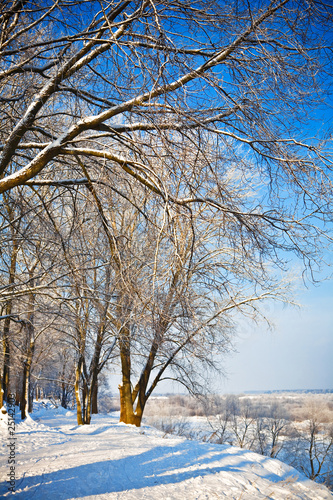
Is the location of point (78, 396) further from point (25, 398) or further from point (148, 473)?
point (148, 473)

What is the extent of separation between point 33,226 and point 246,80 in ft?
17.6

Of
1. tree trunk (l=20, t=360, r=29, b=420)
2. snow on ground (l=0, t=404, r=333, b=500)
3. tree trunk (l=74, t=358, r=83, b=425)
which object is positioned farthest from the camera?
tree trunk (l=20, t=360, r=29, b=420)

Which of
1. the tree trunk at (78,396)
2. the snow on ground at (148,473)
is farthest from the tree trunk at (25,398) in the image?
the snow on ground at (148,473)

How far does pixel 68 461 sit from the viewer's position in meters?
5.21

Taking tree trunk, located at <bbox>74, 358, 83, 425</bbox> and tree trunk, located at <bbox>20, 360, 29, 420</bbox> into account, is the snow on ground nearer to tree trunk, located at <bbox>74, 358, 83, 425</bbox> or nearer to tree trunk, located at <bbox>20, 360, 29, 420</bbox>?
tree trunk, located at <bbox>74, 358, 83, 425</bbox>

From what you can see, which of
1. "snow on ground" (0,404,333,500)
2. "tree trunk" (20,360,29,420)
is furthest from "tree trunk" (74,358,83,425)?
"snow on ground" (0,404,333,500)

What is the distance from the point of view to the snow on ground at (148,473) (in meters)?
4.00

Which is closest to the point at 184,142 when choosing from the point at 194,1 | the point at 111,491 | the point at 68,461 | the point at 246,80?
the point at 246,80

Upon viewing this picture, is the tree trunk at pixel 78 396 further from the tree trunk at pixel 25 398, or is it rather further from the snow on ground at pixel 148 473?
the snow on ground at pixel 148 473

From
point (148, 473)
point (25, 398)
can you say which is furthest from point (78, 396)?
point (148, 473)

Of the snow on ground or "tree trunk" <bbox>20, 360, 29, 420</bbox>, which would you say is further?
"tree trunk" <bbox>20, 360, 29, 420</bbox>

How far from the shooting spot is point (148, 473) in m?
4.80

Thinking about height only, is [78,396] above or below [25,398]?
above

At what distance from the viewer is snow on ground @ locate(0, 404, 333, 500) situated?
4.00 metres
